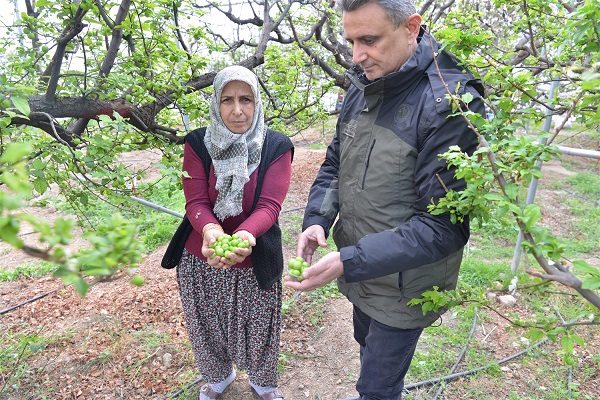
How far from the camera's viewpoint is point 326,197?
2256mm

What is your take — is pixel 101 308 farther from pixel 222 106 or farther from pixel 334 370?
pixel 222 106

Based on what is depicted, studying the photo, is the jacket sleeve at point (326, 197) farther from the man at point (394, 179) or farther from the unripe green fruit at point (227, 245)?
the unripe green fruit at point (227, 245)

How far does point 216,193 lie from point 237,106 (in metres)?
0.50

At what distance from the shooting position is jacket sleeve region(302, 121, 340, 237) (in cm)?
224

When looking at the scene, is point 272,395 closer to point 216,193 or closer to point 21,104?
point 216,193

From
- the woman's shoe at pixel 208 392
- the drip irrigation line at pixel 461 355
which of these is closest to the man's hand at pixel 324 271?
the woman's shoe at pixel 208 392

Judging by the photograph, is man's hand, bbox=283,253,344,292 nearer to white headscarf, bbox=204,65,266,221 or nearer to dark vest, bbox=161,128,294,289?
dark vest, bbox=161,128,294,289

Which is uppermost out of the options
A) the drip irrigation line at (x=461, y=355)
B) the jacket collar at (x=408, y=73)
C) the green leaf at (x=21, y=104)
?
the jacket collar at (x=408, y=73)

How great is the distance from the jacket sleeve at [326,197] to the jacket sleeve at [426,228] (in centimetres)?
52

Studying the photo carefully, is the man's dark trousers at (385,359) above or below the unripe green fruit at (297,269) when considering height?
below

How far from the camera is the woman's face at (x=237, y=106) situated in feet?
7.45

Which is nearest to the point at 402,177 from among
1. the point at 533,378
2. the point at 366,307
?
the point at 366,307

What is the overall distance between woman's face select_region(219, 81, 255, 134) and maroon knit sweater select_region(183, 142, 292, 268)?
0.26m

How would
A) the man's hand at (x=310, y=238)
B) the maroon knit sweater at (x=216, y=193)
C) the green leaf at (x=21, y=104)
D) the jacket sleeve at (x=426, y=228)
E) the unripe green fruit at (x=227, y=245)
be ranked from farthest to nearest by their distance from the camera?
the maroon knit sweater at (x=216, y=193) → the man's hand at (x=310, y=238) → the unripe green fruit at (x=227, y=245) → the jacket sleeve at (x=426, y=228) → the green leaf at (x=21, y=104)
